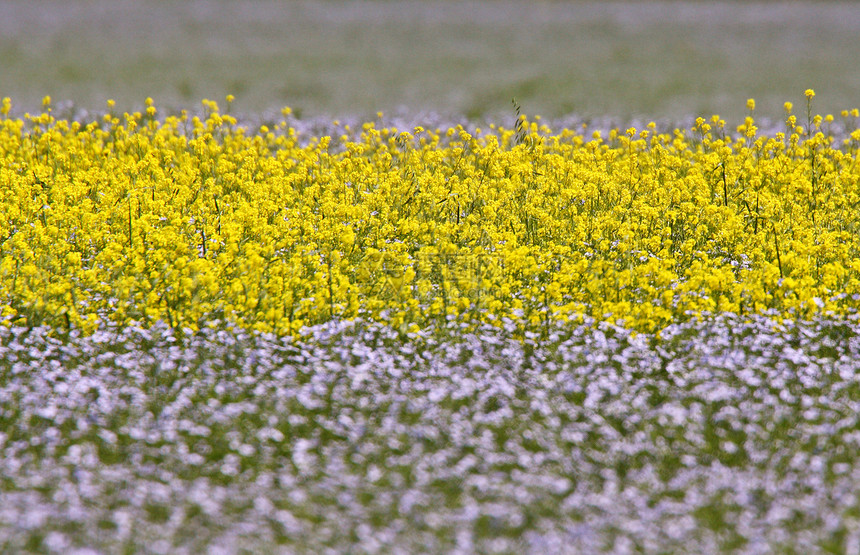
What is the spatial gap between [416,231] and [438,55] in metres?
9.02

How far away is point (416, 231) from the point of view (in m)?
8.21

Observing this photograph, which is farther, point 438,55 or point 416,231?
point 438,55

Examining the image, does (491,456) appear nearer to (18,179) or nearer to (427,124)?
(18,179)

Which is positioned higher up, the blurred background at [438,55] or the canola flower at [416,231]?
the blurred background at [438,55]

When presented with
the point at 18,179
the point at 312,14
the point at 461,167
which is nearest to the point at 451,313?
the point at 461,167

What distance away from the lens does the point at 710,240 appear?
27.3 feet

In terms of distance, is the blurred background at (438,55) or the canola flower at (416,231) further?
the blurred background at (438,55)

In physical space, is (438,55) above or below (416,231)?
above

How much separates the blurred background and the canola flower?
3027 mm

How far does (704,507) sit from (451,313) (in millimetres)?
2539

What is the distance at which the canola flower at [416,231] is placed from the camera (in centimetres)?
678

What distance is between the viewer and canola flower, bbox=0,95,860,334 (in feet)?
22.2

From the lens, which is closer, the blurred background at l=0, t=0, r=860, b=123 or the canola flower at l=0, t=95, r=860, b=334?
the canola flower at l=0, t=95, r=860, b=334

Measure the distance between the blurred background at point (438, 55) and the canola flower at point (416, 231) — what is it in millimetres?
3027
